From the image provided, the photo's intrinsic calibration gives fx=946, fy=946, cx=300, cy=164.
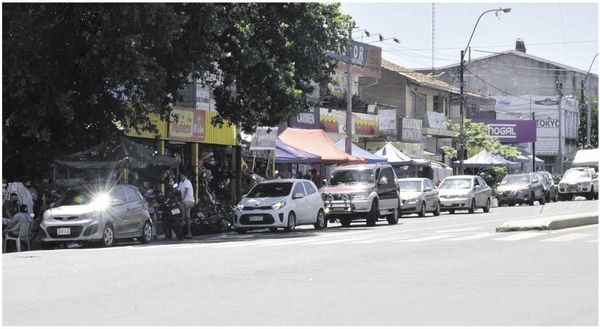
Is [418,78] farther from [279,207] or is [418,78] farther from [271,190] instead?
[279,207]

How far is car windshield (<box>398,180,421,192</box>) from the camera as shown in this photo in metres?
37.1

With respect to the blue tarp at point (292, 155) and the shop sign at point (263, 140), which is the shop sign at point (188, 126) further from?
the blue tarp at point (292, 155)

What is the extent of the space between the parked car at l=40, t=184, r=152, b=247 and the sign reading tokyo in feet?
162

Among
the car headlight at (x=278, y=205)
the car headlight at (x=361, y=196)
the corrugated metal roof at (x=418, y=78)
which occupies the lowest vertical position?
the car headlight at (x=278, y=205)

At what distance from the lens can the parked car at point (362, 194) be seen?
29.8 metres

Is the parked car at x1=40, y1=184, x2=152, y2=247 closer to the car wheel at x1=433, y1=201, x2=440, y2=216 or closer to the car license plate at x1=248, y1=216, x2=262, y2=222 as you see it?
the car license plate at x1=248, y1=216, x2=262, y2=222

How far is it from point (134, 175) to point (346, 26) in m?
8.38

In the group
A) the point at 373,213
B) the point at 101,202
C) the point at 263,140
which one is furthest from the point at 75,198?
the point at 263,140

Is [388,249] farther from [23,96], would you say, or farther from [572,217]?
[23,96]

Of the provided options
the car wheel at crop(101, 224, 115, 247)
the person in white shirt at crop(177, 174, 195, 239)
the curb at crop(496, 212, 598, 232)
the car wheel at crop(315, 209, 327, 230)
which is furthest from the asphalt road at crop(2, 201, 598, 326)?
the car wheel at crop(315, 209, 327, 230)

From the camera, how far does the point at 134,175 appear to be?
2681 centimetres

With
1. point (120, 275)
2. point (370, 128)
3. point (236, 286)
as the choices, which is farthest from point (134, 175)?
point (370, 128)

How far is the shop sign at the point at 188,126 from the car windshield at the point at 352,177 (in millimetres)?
6216

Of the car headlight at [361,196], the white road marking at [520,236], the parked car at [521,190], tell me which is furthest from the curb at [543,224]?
the parked car at [521,190]
